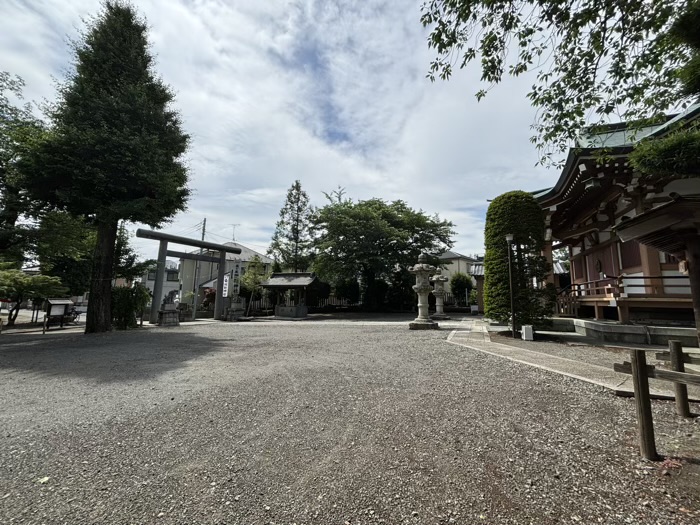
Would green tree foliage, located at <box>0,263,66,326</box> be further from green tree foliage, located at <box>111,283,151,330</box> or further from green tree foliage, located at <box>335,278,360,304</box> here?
green tree foliage, located at <box>335,278,360,304</box>

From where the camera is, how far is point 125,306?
11.4 metres

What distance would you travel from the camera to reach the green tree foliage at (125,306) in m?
11.3

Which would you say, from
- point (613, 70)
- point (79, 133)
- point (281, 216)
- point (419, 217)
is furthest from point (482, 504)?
point (281, 216)

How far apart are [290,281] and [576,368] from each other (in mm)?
16129

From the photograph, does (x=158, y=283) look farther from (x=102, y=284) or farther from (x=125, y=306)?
(x=102, y=284)

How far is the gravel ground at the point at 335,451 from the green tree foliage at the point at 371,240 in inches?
593

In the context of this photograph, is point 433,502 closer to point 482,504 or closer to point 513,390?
point 482,504

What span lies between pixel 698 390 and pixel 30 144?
564 inches

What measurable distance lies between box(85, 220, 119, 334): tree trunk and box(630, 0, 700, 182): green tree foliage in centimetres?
1268

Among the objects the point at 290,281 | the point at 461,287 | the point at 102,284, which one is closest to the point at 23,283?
the point at 102,284

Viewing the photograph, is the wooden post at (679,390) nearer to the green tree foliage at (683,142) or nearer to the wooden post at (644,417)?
the wooden post at (644,417)

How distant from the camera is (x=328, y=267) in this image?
20188 millimetres

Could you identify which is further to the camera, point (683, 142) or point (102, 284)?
point (102, 284)

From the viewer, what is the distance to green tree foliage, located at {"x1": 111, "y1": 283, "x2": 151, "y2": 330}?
444 inches
